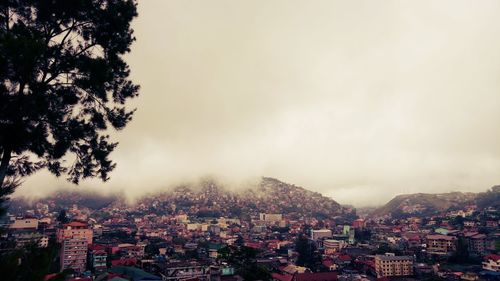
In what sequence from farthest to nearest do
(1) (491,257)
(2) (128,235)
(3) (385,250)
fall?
(2) (128,235)
(3) (385,250)
(1) (491,257)

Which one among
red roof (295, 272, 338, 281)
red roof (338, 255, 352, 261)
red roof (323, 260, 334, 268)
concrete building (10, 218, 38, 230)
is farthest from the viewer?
concrete building (10, 218, 38, 230)

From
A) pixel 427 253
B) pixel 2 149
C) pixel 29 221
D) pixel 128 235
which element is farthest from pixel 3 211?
pixel 128 235

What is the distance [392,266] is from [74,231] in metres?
59.7

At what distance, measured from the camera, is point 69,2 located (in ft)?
29.2

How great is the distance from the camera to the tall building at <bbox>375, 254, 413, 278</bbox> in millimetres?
61969

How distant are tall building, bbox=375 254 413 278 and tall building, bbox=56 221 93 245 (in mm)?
52724

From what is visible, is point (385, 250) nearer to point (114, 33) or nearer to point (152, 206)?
point (114, 33)

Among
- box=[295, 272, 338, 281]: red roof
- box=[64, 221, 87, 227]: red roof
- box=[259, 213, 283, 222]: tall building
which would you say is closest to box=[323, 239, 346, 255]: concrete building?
box=[295, 272, 338, 281]: red roof

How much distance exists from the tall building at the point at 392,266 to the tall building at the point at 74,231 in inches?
2076

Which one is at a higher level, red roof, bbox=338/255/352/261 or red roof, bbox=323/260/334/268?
red roof, bbox=338/255/352/261

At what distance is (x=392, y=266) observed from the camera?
205 ft

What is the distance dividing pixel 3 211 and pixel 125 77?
14.3 feet

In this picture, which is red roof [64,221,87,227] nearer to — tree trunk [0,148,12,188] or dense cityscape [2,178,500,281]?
dense cityscape [2,178,500,281]

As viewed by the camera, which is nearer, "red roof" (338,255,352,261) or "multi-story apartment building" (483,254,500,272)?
"multi-story apartment building" (483,254,500,272)
